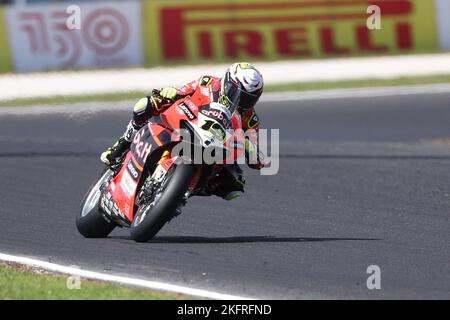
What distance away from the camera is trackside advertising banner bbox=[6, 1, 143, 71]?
76.3 feet

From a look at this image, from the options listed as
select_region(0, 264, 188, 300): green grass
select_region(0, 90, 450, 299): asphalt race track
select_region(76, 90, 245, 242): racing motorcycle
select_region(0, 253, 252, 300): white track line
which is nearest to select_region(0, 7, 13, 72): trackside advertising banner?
select_region(0, 90, 450, 299): asphalt race track

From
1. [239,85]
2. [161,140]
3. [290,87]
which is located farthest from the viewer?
[290,87]

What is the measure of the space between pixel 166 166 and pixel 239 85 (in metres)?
0.80

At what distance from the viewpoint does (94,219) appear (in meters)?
9.91

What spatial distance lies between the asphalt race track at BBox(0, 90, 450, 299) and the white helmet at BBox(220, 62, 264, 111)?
1.14 m

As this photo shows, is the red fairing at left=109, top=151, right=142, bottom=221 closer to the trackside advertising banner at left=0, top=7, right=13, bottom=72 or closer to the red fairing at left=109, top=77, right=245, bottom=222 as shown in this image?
the red fairing at left=109, top=77, right=245, bottom=222

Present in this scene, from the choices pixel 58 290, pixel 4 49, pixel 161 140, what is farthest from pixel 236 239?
pixel 4 49

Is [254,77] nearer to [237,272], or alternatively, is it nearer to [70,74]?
[237,272]

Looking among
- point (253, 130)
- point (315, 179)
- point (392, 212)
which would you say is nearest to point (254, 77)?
point (253, 130)

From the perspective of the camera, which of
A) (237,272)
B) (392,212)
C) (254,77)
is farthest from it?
(392,212)

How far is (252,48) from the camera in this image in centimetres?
2450

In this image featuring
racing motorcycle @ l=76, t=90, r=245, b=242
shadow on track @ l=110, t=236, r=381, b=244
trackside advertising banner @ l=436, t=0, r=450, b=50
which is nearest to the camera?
racing motorcycle @ l=76, t=90, r=245, b=242

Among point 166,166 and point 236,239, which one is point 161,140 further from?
point 236,239

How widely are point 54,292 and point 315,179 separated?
6.20 metres
